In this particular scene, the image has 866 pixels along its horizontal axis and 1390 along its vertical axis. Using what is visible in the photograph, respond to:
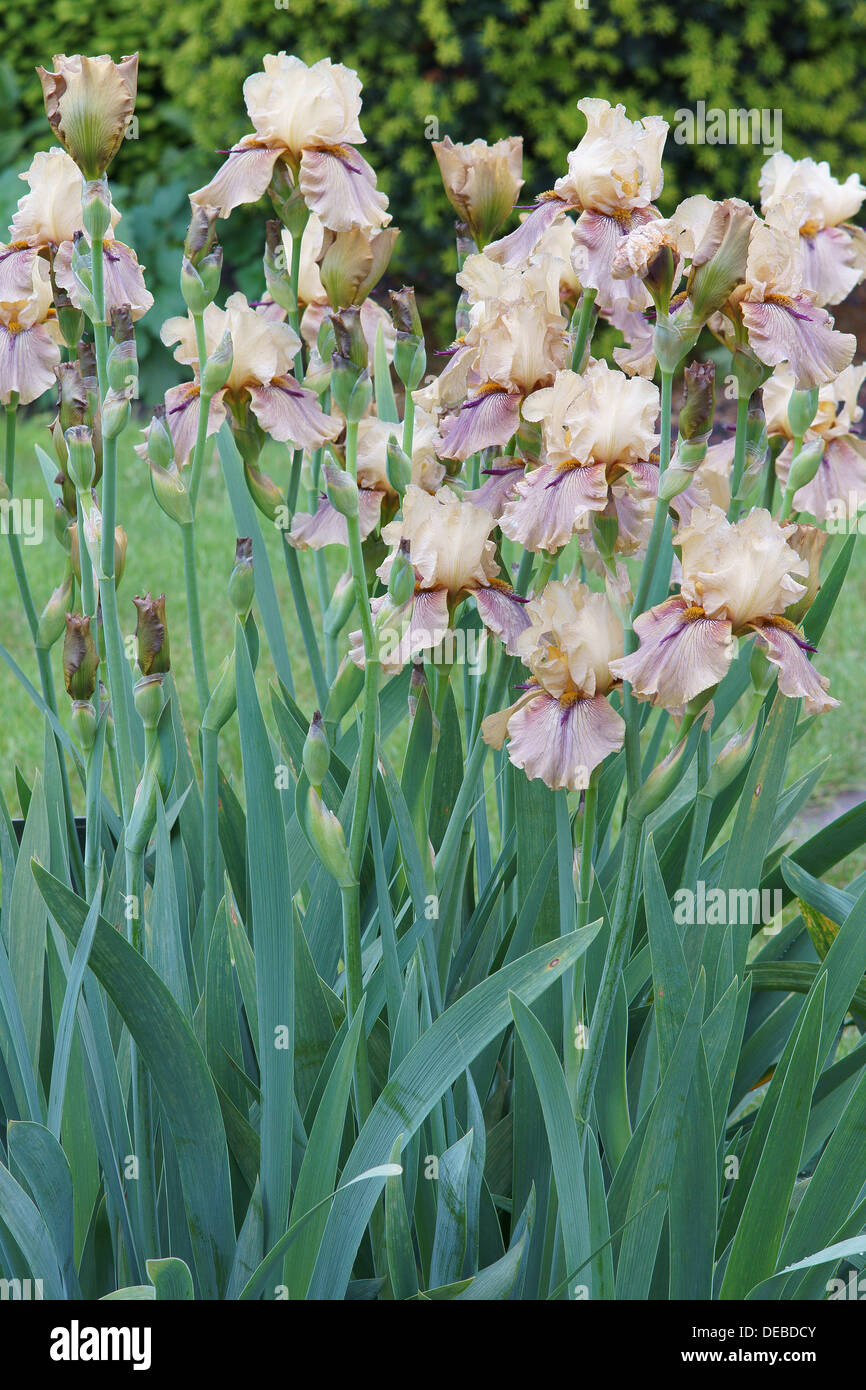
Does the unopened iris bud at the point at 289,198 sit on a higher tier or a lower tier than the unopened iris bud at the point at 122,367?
higher

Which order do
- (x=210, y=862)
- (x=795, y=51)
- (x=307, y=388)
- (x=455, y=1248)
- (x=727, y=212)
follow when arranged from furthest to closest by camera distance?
(x=795, y=51) → (x=307, y=388) → (x=210, y=862) → (x=455, y=1248) → (x=727, y=212)

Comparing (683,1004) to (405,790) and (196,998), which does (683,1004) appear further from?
(196,998)

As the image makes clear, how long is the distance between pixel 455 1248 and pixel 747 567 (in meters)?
0.57

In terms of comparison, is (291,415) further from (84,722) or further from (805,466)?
(805,466)

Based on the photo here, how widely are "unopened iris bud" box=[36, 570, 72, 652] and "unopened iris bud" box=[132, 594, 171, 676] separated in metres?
0.26

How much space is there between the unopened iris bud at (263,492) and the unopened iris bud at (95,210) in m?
0.33

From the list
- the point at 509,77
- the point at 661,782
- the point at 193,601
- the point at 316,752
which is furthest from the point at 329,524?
the point at 509,77

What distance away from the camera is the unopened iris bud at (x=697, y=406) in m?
0.92

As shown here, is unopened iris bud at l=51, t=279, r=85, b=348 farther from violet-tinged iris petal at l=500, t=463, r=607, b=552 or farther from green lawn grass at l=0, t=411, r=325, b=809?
green lawn grass at l=0, t=411, r=325, b=809

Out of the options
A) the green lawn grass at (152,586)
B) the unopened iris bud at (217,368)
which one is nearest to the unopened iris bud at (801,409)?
the unopened iris bud at (217,368)

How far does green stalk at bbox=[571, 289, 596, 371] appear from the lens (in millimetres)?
→ 1062

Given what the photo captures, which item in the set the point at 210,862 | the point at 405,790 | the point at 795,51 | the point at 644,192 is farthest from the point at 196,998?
the point at 795,51

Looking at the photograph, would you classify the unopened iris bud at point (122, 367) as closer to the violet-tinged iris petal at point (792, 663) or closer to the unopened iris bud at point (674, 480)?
the unopened iris bud at point (674, 480)
